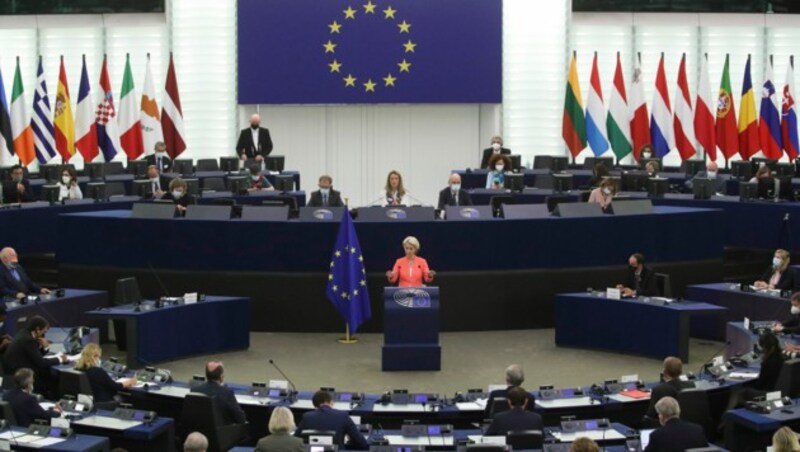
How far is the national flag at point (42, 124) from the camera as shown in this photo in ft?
103

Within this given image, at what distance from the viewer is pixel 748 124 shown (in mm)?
31844

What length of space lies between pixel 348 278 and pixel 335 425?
23.7 feet

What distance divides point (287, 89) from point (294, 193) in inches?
265

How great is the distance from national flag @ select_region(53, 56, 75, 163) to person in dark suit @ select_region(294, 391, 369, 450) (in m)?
19.4

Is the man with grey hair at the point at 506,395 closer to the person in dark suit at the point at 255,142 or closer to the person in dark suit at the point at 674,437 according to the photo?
the person in dark suit at the point at 674,437

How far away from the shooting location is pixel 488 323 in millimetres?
21922

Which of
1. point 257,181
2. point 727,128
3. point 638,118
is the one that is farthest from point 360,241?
point 727,128

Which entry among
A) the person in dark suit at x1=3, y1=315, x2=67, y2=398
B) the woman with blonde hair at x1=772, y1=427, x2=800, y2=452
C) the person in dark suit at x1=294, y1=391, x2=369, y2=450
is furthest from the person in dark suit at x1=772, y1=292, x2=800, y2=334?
the person in dark suit at x1=3, y1=315, x2=67, y2=398

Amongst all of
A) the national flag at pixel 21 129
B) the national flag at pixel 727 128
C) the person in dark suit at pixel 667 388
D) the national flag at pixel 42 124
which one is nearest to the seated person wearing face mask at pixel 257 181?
the national flag at pixel 42 124

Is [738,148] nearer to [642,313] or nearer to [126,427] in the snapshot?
[642,313]

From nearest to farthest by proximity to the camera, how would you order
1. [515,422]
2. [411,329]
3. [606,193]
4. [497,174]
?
[515,422] → [411,329] → [606,193] → [497,174]

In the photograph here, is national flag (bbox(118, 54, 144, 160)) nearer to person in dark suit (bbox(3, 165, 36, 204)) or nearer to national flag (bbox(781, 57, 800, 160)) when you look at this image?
person in dark suit (bbox(3, 165, 36, 204))

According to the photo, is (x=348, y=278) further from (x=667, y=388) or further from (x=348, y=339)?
(x=667, y=388)

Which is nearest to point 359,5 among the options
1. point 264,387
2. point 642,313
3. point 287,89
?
point 287,89
